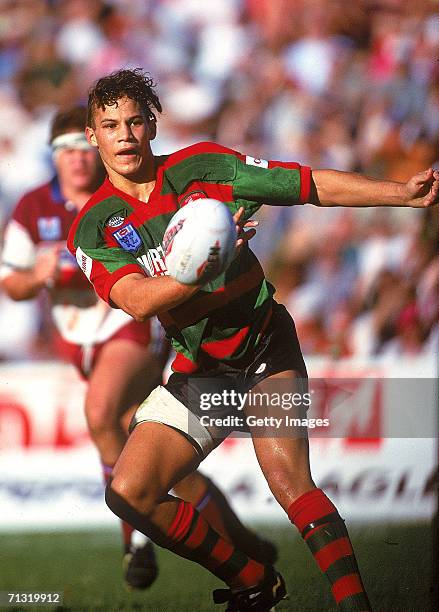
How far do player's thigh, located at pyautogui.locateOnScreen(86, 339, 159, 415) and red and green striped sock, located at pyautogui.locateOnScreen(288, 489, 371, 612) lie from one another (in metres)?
0.92

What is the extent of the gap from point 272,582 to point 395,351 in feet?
3.47

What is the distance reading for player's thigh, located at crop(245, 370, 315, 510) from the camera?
11.0 ft

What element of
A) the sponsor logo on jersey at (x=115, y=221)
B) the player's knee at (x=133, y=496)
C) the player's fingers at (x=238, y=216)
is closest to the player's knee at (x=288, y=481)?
the player's knee at (x=133, y=496)

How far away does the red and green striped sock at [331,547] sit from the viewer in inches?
129

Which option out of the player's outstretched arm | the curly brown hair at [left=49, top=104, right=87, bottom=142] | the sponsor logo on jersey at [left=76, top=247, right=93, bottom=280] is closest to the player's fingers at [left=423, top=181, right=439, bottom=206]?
the player's outstretched arm

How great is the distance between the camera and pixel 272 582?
3531 mm

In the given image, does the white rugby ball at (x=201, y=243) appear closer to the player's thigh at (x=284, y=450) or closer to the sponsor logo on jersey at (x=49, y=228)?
the player's thigh at (x=284, y=450)

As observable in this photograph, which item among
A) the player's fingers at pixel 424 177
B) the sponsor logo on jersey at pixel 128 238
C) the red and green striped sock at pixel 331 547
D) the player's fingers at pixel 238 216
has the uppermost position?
the player's fingers at pixel 424 177

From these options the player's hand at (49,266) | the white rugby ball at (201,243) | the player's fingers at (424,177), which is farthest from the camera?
the player's hand at (49,266)

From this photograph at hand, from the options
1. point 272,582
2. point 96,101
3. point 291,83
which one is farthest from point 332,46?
point 272,582

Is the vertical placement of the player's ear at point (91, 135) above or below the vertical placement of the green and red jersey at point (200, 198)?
above

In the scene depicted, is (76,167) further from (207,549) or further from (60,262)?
(207,549)

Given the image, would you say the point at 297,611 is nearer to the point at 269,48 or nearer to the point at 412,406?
the point at 412,406

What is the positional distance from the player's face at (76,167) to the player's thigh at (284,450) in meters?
1.13
